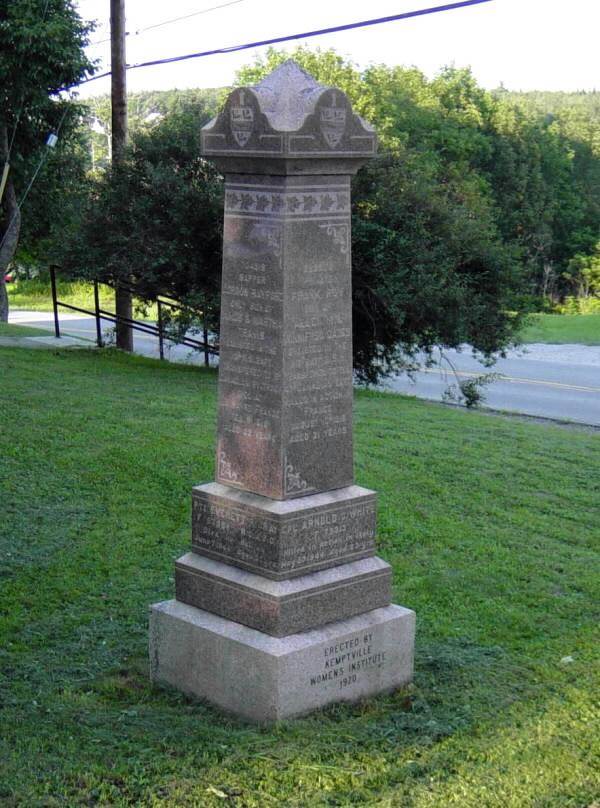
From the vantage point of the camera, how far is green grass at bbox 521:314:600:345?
29969mm

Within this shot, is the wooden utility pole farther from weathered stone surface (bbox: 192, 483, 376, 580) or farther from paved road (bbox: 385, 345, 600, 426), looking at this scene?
weathered stone surface (bbox: 192, 483, 376, 580)

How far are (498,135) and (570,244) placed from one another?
8983 mm

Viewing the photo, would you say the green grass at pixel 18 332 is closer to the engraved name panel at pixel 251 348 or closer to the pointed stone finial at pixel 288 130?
the engraved name panel at pixel 251 348

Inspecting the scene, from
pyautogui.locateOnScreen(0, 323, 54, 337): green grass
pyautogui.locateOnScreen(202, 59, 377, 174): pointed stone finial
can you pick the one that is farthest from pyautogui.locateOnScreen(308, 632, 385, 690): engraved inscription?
pyautogui.locateOnScreen(0, 323, 54, 337): green grass

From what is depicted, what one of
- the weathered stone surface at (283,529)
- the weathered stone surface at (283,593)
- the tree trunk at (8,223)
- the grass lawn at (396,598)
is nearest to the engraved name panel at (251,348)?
the weathered stone surface at (283,529)

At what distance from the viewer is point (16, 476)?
31.0ft

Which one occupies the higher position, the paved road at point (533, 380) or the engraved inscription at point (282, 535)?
the engraved inscription at point (282, 535)

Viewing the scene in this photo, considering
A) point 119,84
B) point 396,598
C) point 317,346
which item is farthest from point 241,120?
point 119,84

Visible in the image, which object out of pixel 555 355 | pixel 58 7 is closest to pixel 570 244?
pixel 555 355

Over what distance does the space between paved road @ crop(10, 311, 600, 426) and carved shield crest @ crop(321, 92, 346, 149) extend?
480 inches

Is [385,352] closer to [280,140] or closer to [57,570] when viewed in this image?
[57,570]

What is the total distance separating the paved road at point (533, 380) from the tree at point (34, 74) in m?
5.03

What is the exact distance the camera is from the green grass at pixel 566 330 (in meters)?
30.0

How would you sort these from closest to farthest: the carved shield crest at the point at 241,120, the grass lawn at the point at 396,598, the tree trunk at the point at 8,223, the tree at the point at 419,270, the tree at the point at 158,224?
the grass lawn at the point at 396,598 < the carved shield crest at the point at 241,120 < the tree at the point at 419,270 < the tree at the point at 158,224 < the tree trunk at the point at 8,223
